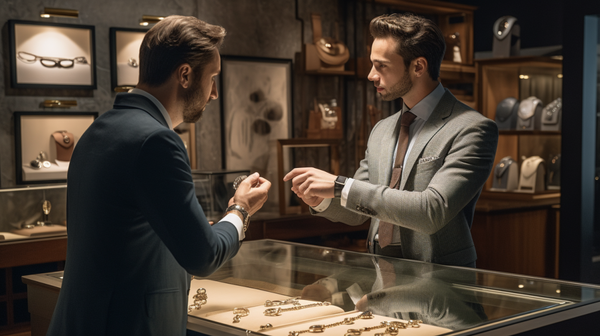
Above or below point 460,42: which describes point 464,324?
below

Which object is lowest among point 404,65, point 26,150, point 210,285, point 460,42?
point 210,285

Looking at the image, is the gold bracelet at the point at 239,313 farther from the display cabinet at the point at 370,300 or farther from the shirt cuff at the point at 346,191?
the shirt cuff at the point at 346,191

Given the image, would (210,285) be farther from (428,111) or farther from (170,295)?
(428,111)

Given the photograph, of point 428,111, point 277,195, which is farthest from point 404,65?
point 277,195

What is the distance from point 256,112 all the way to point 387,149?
3.56 m

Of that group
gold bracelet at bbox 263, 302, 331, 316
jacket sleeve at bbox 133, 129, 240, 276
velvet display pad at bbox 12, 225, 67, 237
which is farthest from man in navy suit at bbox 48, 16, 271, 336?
velvet display pad at bbox 12, 225, 67, 237

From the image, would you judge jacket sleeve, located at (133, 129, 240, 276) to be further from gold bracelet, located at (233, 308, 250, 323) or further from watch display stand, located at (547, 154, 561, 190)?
watch display stand, located at (547, 154, 561, 190)

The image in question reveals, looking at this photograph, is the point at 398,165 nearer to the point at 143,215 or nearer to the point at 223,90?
the point at 143,215

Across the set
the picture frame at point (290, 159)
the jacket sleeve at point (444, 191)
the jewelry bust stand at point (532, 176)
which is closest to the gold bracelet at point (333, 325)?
the jacket sleeve at point (444, 191)

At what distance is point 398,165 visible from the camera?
2307mm

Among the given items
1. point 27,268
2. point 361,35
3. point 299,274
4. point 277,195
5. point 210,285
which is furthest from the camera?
point 361,35

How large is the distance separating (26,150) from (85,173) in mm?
3479

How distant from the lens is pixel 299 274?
217 cm

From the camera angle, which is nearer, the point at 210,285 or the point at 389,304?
the point at 389,304
